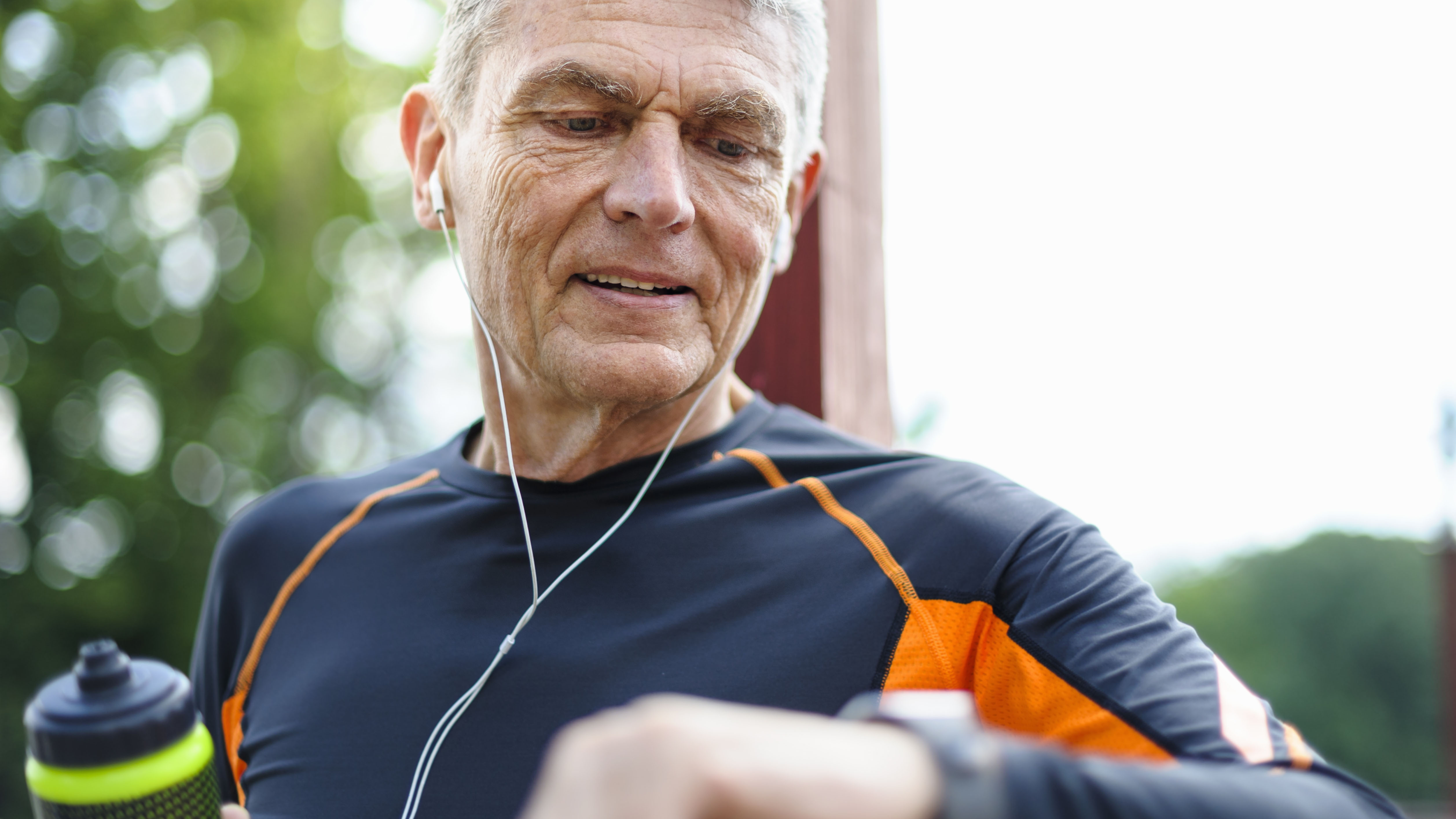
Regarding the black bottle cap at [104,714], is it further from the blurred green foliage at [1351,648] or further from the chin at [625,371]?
the blurred green foliage at [1351,648]

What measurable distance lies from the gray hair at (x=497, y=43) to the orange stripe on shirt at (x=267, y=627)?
65 centimetres

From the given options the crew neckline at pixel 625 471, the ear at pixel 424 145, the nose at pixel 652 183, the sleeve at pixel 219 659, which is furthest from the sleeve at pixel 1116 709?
the sleeve at pixel 219 659

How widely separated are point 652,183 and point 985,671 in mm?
779

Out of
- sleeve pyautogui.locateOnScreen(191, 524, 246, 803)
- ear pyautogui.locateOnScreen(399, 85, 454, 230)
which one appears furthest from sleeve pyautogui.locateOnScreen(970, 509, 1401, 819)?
sleeve pyautogui.locateOnScreen(191, 524, 246, 803)

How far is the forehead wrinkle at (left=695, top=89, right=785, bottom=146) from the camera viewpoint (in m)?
1.49

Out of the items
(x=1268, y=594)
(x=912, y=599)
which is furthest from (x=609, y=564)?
(x=1268, y=594)

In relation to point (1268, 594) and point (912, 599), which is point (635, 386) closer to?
point (912, 599)

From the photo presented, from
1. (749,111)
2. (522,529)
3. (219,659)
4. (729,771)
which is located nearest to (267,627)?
(219,659)

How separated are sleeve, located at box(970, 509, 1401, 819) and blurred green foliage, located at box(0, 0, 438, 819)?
13.1 metres

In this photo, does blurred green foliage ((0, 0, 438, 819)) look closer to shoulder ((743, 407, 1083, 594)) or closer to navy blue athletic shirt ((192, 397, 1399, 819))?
navy blue athletic shirt ((192, 397, 1399, 819))

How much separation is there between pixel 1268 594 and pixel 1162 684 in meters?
22.6

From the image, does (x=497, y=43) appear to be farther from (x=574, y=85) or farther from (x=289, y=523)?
(x=289, y=523)

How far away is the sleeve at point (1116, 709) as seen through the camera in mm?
774

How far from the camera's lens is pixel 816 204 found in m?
2.10
